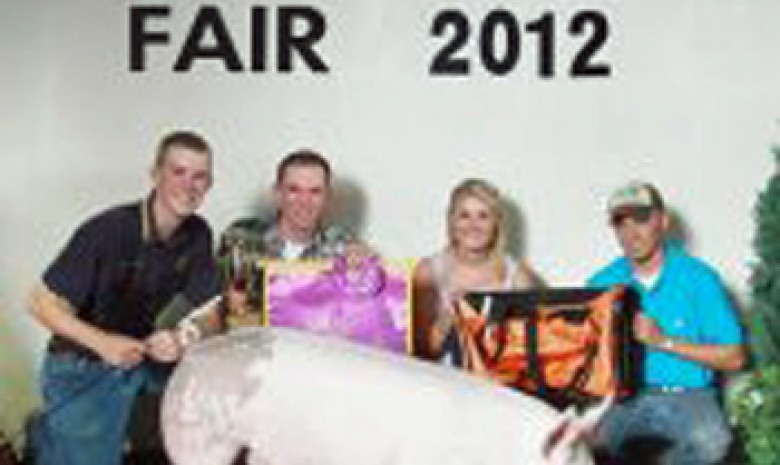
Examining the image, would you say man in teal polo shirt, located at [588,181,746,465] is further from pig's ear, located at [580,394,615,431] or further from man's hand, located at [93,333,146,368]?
man's hand, located at [93,333,146,368]

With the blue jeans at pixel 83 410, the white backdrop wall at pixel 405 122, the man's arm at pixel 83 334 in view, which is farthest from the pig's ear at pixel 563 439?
the white backdrop wall at pixel 405 122

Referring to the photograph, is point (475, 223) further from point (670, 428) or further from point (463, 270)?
point (670, 428)

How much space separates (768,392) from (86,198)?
1.99 meters

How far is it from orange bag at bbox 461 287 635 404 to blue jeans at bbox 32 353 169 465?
837 millimetres

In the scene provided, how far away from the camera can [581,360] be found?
389cm

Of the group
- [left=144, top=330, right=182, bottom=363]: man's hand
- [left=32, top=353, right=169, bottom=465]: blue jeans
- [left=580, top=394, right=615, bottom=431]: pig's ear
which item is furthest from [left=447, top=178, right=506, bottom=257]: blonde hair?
[left=580, top=394, right=615, bottom=431]: pig's ear

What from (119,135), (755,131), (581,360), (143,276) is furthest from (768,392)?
(119,135)

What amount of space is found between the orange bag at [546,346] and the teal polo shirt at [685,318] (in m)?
0.17

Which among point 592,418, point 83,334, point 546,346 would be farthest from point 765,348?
point 83,334

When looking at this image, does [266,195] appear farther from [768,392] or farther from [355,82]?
[768,392]

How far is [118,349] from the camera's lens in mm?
3732

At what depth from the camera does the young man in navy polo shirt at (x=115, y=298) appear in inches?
149

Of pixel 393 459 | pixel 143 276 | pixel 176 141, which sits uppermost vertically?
pixel 176 141

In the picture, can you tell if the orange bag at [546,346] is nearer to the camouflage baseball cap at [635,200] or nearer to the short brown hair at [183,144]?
the camouflage baseball cap at [635,200]
